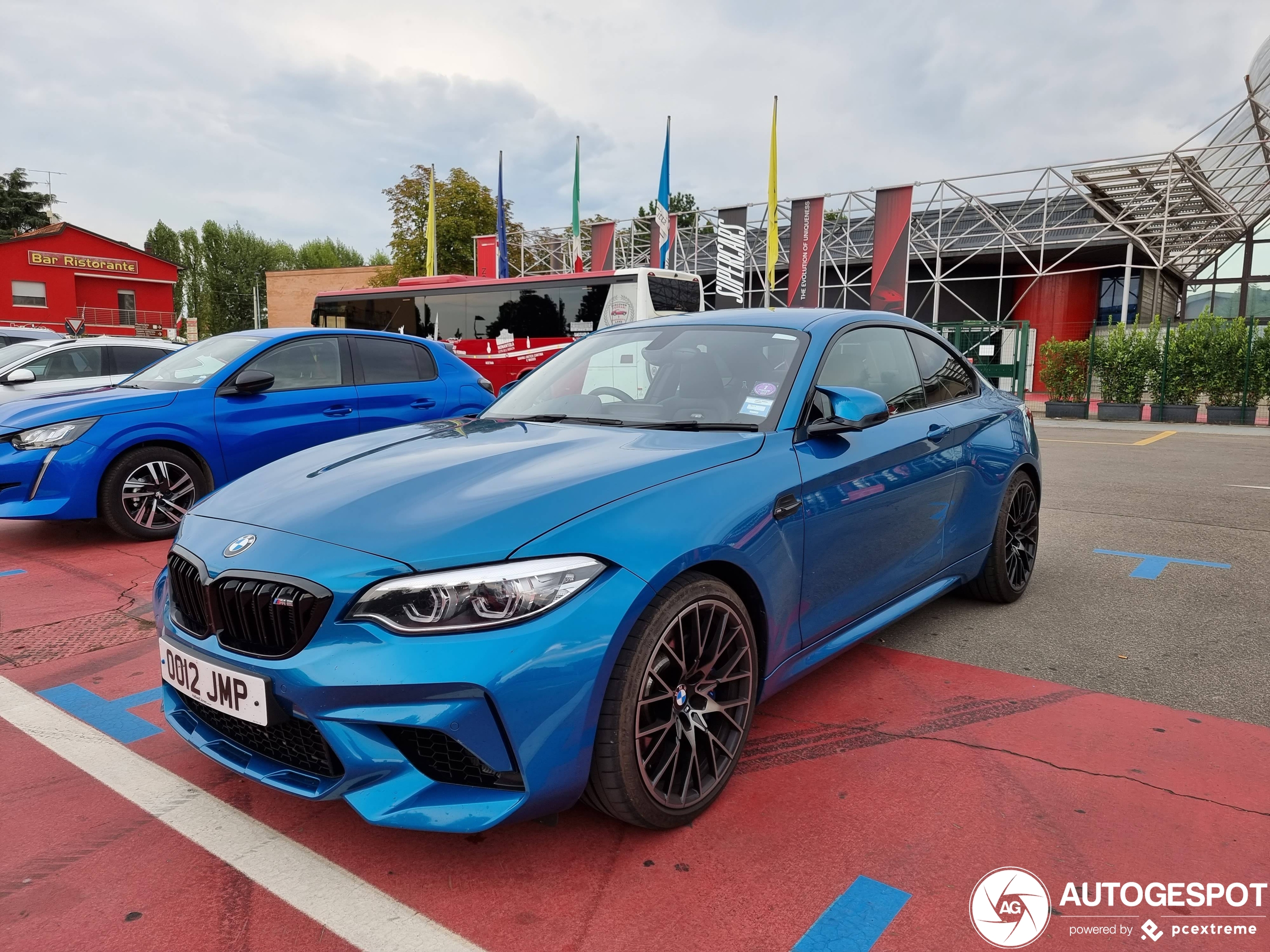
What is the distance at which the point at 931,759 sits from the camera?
283 centimetres

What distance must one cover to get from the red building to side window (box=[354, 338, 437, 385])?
38626 mm

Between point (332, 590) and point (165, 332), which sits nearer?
point (332, 590)

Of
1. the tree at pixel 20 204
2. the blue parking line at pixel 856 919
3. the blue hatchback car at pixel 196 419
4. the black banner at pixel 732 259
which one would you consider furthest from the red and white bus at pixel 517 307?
the tree at pixel 20 204

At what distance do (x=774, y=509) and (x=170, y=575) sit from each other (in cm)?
182

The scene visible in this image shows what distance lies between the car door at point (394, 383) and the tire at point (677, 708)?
15.8 ft

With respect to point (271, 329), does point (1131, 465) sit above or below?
below

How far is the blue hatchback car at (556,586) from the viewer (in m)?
1.98

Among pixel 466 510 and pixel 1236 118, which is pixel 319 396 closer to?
pixel 466 510

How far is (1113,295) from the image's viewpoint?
31.4 m

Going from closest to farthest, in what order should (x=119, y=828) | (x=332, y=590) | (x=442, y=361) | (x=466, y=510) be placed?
(x=332, y=590) < (x=466, y=510) < (x=119, y=828) < (x=442, y=361)

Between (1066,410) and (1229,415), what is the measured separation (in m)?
3.30

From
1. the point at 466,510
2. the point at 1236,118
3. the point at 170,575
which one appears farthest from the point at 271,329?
the point at 1236,118

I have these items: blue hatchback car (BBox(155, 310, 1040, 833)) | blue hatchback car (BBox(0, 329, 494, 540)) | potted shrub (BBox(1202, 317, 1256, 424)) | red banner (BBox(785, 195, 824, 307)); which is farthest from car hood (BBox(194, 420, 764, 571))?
red banner (BBox(785, 195, 824, 307))

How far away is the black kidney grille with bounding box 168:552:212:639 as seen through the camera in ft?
7.61
